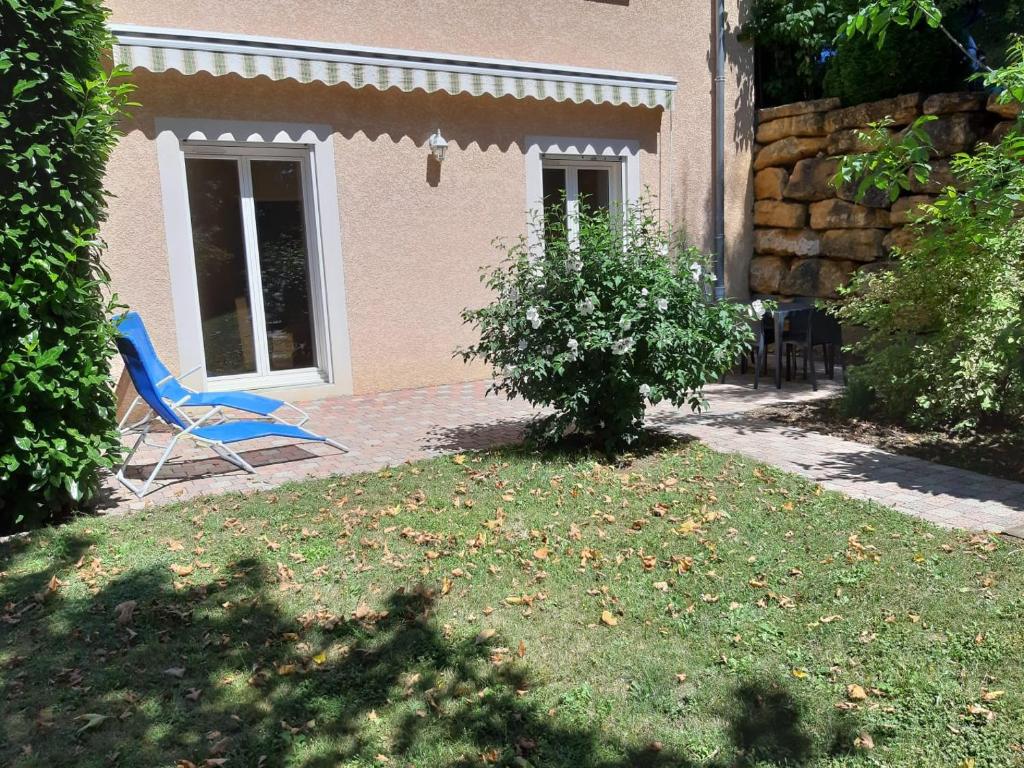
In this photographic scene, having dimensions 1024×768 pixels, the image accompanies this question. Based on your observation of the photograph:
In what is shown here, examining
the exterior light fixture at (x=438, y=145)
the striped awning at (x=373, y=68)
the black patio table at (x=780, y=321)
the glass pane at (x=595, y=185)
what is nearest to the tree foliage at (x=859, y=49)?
the striped awning at (x=373, y=68)

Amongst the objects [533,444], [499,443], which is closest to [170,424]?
[499,443]

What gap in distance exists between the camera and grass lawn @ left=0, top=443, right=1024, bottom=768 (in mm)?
2988

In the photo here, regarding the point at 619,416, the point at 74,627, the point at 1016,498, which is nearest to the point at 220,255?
the point at 619,416

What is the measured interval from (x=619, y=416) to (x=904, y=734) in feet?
11.9

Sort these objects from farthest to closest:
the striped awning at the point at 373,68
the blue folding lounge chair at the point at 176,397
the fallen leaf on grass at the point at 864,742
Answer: the striped awning at the point at 373,68, the blue folding lounge chair at the point at 176,397, the fallen leaf on grass at the point at 864,742

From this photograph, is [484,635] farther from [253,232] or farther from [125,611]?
[253,232]

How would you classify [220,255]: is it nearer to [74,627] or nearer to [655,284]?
[655,284]

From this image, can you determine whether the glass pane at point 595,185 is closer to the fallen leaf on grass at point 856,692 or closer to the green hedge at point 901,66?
the green hedge at point 901,66

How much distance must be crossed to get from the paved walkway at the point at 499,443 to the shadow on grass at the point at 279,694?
1889 millimetres

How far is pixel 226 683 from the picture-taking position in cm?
338

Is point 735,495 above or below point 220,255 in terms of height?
below

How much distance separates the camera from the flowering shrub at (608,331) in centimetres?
622

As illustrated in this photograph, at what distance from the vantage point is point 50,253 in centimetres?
477

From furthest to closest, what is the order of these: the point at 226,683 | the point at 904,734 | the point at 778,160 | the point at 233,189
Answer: the point at 778,160
the point at 233,189
the point at 226,683
the point at 904,734
